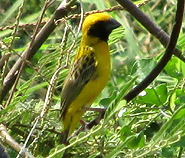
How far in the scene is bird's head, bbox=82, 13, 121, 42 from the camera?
2.96 meters

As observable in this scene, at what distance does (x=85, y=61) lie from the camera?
2834mm

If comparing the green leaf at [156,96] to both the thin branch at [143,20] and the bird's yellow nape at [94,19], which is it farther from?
the bird's yellow nape at [94,19]

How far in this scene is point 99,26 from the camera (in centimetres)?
304

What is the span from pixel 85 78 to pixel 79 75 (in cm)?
4

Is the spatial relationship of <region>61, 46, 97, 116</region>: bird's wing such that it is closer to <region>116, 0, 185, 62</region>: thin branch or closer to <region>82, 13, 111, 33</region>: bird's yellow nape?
<region>82, 13, 111, 33</region>: bird's yellow nape

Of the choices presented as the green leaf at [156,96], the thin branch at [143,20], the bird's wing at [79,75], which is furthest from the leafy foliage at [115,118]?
the bird's wing at [79,75]

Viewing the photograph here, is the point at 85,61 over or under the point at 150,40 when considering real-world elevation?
over

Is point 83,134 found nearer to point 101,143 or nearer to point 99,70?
point 101,143

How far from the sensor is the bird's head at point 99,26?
9.73 ft

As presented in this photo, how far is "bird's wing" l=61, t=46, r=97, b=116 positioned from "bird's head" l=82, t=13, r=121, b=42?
0.67 ft

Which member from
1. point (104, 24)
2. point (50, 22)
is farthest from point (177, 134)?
point (104, 24)

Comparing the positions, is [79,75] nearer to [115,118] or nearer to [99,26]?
[99,26]

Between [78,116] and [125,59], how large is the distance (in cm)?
169

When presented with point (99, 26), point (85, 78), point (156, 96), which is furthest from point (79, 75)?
point (156, 96)
